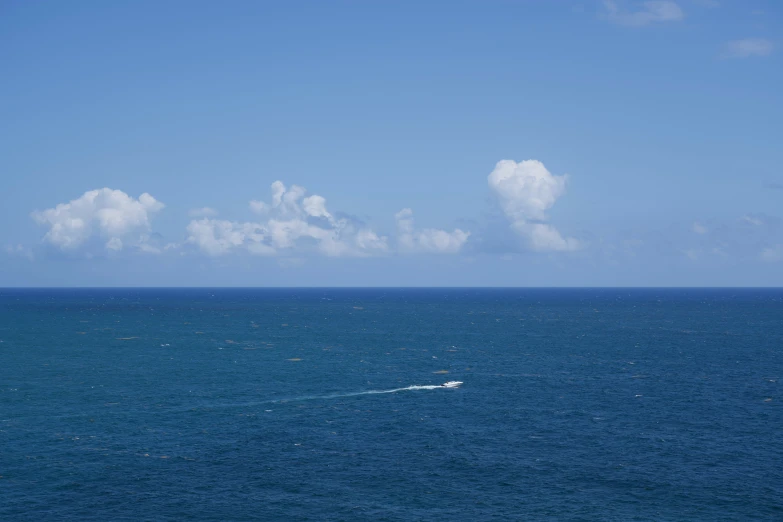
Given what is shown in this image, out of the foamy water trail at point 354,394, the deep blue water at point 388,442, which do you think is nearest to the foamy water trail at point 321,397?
the foamy water trail at point 354,394

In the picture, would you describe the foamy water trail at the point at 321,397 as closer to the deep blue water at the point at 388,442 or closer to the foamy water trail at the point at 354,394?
the foamy water trail at the point at 354,394

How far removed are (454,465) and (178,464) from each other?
38.1 metres

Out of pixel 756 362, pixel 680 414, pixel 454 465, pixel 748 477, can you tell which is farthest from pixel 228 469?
pixel 756 362

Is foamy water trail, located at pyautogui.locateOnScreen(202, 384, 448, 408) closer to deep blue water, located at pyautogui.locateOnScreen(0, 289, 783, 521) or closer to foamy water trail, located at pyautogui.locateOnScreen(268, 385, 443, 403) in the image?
foamy water trail, located at pyautogui.locateOnScreen(268, 385, 443, 403)

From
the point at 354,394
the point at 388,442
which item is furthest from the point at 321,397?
the point at 388,442

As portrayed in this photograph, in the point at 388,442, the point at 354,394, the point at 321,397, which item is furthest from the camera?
the point at 354,394

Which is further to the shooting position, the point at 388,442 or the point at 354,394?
the point at 354,394

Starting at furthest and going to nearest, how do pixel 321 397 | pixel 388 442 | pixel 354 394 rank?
1. pixel 354 394
2. pixel 321 397
3. pixel 388 442

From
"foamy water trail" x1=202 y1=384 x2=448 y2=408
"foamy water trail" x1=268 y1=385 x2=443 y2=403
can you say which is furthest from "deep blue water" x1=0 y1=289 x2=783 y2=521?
"foamy water trail" x1=268 y1=385 x2=443 y2=403

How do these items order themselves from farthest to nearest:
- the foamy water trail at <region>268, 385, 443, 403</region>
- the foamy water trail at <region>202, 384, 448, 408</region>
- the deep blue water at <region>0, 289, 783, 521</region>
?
1. the foamy water trail at <region>268, 385, 443, 403</region>
2. the foamy water trail at <region>202, 384, 448, 408</region>
3. the deep blue water at <region>0, 289, 783, 521</region>

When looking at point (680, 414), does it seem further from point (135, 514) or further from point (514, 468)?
point (135, 514)

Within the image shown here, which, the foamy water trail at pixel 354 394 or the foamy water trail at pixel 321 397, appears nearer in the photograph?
the foamy water trail at pixel 321 397

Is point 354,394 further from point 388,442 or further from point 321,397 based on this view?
point 388,442

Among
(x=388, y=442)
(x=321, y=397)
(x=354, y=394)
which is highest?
(x=354, y=394)
